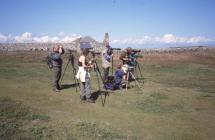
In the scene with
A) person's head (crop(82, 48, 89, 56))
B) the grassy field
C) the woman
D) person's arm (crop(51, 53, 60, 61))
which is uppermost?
person's head (crop(82, 48, 89, 56))

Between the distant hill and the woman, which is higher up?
the distant hill

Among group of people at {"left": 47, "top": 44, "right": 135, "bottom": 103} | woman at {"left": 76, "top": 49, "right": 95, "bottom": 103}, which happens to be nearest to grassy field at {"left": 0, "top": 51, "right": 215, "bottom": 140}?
group of people at {"left": 47, "top": 44, "right": 135, "bottom": 103}

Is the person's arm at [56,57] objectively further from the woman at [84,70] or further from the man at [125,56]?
the man at [125,56]

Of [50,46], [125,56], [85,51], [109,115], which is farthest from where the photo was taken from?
[50,46]

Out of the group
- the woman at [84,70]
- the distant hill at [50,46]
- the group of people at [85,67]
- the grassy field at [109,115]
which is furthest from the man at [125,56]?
the distant hill at [50,46]

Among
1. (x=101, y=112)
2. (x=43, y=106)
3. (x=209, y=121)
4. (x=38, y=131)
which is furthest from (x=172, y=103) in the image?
(x=38, y=131)

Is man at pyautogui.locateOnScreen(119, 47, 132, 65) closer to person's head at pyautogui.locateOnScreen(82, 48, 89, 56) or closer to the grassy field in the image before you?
the grassy field

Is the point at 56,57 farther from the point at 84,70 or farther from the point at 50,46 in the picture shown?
the point at 50,46

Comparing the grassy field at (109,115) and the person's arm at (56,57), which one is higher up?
the person's arm at (56,57)

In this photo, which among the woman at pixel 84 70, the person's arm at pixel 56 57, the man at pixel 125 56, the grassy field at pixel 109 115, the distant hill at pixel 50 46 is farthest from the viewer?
the distant hill at pixel 50 46

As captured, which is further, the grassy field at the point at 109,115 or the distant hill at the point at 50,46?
the distant hill at the point at 50,46

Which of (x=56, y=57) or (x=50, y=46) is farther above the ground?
(x=50, y=46)

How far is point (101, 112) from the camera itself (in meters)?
11.3

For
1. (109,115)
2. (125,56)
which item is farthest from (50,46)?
(109,115)
